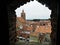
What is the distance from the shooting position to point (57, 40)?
330 cm

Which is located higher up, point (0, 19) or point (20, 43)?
point (0, 19)

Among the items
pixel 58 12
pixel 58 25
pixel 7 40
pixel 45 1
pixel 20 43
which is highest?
pixel 45 1

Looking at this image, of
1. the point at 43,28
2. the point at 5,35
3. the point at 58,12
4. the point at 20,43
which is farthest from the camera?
the point at 43,28

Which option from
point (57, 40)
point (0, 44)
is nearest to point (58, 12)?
point (57, 40)

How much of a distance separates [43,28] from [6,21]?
442 cm

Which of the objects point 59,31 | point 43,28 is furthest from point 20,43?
point 43,28

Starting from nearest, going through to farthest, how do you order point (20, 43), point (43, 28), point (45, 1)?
point (45, 1), point (20, 43), point (43, 28)

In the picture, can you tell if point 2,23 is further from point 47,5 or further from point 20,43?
point 20,43

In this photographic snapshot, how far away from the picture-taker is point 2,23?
3.40m

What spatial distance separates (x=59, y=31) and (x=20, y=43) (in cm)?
206

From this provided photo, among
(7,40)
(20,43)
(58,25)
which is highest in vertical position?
(58,25)

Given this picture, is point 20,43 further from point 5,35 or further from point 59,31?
point 59,31

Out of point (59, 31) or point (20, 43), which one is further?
point (20, 43)

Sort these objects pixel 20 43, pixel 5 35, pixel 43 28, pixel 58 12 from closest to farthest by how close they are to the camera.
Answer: pixel 58 12 → pixel 5 35 → pixel 20 43 → pixel 43 28
